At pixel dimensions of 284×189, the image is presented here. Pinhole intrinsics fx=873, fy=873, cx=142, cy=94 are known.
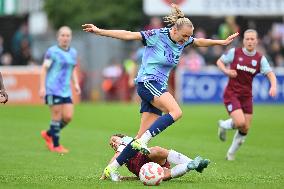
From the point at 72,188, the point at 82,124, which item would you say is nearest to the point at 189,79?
the point at 82,124

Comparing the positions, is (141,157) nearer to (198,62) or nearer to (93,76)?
(198,62)

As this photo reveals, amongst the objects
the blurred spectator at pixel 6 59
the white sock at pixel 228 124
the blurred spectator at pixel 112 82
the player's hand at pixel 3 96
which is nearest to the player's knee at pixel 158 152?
the player's hand at pixel 3 96

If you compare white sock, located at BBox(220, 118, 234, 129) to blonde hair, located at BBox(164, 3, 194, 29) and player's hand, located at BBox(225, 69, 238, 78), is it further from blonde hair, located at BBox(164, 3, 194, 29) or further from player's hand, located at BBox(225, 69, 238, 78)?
blonde hair, located at BBox(164, 3, 194, 29)

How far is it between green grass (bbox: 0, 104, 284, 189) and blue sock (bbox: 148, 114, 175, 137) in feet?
2.33

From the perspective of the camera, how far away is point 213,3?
3478 cm

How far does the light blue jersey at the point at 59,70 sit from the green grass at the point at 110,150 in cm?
Answer: 118

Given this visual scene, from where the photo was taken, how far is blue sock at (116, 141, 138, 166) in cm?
1154

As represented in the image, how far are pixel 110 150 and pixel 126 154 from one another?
537 centimetres


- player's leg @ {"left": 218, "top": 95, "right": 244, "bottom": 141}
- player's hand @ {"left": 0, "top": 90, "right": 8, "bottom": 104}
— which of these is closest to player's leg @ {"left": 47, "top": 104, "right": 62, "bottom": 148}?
player's leg @ {"left": 218, "top": 95, "right": 244, "bottom": 141}

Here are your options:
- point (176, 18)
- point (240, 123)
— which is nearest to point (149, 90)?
point (176, 18)

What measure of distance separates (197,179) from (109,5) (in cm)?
3973

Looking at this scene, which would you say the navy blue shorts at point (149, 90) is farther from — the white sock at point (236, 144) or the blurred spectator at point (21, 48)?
the blurred spectator at point (21, 48)

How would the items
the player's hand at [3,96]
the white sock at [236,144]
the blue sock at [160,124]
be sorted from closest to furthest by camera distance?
the blue sock at [160,124]
the player's hand at [3,96]
the white sock at [236,144]

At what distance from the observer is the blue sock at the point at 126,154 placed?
11.5 metres
